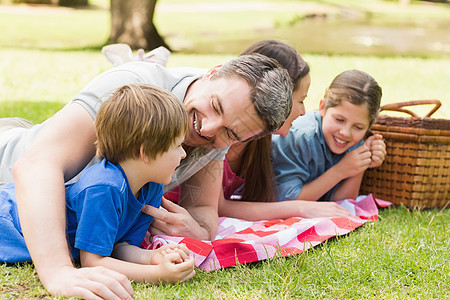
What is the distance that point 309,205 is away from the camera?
3570mm

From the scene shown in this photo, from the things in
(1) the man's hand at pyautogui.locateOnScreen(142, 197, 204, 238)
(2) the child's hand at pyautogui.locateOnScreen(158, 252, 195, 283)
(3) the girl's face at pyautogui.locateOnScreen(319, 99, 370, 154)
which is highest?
(3) the girl's face at pyautogui.locateOnScreen(319, 99, 370, 154)

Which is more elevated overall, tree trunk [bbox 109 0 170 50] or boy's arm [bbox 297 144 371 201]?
boy's arm [bbox 297 144 371 201]

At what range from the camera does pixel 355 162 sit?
3.85m

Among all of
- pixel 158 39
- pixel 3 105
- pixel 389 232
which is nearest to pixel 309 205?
pixel 389 232

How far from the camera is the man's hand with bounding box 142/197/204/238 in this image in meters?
2.78

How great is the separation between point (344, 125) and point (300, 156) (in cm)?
35

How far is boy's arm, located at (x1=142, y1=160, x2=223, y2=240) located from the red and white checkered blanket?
7 cm

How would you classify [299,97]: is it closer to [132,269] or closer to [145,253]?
[145,253]

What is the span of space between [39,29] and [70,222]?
14.0 meters

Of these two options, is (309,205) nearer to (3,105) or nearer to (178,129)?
(178,129)

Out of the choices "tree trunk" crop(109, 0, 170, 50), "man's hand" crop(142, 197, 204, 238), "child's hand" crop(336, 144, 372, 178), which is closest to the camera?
"man's hand" crop(142, 197, 204, 238)

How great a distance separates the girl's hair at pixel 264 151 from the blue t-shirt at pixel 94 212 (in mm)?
1036

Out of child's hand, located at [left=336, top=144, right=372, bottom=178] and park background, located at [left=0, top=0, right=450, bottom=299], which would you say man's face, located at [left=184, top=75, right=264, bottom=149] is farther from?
child's hand, located at [left=336, top=144, right=372, bottom=178]

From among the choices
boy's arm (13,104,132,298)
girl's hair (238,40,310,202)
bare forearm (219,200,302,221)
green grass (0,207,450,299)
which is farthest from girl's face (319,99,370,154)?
boy's arm (13,104,132,298)
